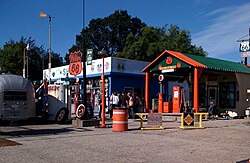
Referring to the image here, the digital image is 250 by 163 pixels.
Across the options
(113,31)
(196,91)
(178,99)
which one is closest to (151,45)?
(113,31)

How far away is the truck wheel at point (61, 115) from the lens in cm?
2034

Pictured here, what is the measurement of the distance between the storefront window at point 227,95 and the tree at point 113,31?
44.9 m

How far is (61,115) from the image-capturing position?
20.5 metres

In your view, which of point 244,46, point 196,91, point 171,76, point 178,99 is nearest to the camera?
point 196,91

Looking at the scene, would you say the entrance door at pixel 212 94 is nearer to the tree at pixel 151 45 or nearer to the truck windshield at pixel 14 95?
the truck windshield at pixel 14 95

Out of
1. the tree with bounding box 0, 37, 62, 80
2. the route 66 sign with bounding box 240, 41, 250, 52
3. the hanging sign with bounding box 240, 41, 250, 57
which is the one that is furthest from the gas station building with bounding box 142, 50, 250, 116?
the tree with bounding box 0, 37, 62, 80

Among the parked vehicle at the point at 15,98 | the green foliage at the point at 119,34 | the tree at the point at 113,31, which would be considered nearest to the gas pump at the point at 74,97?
the parked vehicle at the point at 15,98

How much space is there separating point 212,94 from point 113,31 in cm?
4580

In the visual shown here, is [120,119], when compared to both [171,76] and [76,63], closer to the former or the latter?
[76,63]

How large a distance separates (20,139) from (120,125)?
184 inches

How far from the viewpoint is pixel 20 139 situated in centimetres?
1312

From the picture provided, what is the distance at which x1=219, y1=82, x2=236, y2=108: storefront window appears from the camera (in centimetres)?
2720

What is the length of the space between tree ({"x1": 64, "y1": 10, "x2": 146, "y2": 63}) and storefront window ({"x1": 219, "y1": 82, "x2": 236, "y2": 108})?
147ft

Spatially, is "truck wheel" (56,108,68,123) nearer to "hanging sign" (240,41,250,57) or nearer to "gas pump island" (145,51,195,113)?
"gas pump island" (145,51,195,113)
